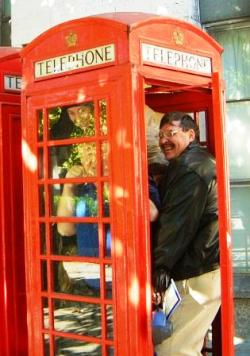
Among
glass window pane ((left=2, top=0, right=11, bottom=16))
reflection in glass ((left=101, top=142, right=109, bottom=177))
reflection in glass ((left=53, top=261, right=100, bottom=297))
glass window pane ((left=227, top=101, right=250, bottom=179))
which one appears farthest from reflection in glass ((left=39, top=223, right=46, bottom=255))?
glass window pane ((left=2, top=0, right=11, bottom=16))

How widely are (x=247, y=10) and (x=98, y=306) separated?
4336 millimetres

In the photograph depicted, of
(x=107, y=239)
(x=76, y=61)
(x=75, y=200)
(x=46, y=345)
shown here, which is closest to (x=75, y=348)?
(x=46, y=345)

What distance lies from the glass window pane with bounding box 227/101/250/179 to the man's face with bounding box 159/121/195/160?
2.87 metres

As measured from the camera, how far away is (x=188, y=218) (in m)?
3.25

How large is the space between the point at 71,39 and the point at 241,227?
377 cm

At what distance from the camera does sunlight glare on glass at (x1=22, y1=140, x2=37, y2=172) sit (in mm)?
3449

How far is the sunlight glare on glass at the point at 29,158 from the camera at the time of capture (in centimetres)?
345

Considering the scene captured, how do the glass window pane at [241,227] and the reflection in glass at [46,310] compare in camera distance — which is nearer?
the reflection in glass at [46,310]

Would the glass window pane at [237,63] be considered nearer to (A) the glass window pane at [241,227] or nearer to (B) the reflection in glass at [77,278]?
(A) the glass window pane at [241,227]

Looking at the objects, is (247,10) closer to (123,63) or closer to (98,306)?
(123,63)

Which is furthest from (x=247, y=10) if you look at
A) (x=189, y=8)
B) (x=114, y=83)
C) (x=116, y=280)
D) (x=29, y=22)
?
(x=116, y=280)

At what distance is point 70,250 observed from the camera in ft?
11.0

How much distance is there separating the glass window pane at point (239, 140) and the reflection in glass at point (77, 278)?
11.2ft

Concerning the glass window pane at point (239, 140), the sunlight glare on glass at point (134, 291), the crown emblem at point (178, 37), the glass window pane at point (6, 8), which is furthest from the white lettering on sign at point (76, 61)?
the glass window pane at point (6, 8)
